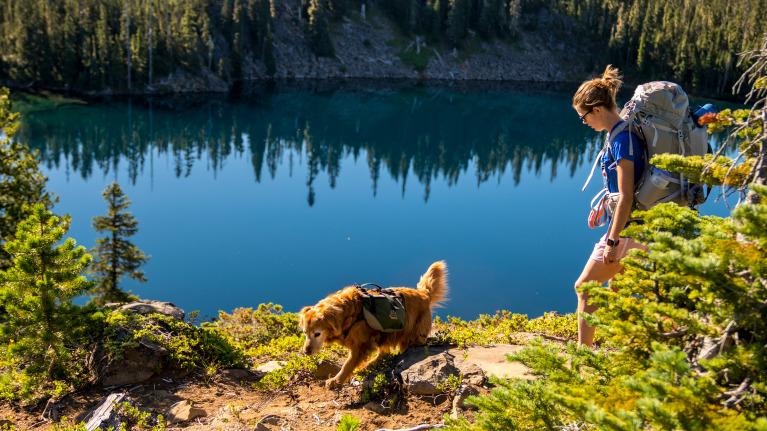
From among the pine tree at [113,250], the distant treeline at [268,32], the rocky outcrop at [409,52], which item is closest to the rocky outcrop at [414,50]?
the rocky outcrop at [409,52]

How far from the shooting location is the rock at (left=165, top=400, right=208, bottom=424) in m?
4.98

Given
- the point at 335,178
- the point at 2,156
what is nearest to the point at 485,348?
the point at 2,156

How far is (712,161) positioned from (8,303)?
568cm

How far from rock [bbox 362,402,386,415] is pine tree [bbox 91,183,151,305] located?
27.2 ft

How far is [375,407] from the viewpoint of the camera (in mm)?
5172

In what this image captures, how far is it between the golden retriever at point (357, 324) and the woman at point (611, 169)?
5.98ft

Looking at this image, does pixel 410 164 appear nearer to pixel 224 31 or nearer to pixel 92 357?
pixel 92 357

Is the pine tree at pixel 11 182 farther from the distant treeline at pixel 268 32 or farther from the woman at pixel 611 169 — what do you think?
the distant treeline at pixel 268 32

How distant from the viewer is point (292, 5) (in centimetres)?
8281

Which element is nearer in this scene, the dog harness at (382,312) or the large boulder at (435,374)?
the large boulder at (435,374)

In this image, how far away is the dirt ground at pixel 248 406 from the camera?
15.9ft

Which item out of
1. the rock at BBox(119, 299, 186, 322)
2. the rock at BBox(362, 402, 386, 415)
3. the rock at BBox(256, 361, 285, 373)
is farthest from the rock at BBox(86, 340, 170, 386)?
the rock at BBox(362, 402, 386, 415)

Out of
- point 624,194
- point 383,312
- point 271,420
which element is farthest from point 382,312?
point 624,194

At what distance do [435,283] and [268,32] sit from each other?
70.7 m
